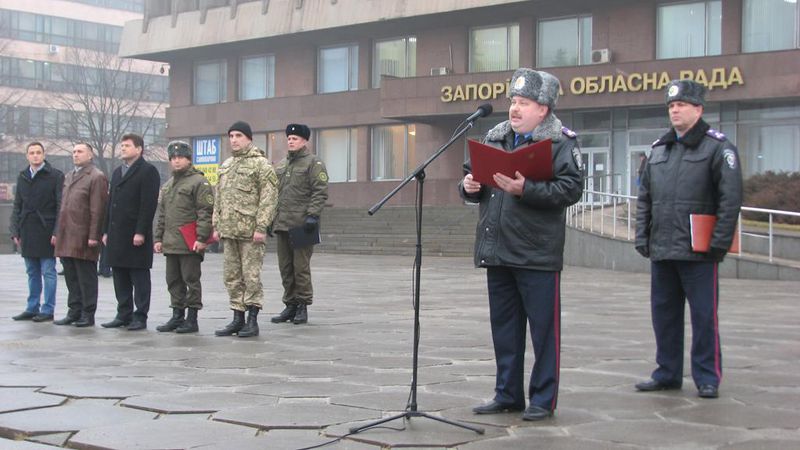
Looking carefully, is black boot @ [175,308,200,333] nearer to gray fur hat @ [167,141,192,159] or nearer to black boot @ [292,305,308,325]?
black boot @ [292,305,308,325]

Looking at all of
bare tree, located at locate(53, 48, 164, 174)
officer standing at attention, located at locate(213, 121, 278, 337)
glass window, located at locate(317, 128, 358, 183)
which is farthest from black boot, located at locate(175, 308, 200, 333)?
bare tree, located at locate(53, 48, 164, 174)

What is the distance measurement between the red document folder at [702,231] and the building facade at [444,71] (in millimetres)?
21386

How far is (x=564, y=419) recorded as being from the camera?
18.6ft

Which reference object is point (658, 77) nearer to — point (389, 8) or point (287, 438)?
point (389, 8)

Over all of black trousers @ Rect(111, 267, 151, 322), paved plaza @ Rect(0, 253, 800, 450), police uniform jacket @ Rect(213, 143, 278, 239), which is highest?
police uniform jacket @ Rect(213, 143, 278, 239)

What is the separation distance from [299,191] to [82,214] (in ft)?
7.23

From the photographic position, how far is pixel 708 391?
6293 mm

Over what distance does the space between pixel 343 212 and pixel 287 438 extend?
108ft

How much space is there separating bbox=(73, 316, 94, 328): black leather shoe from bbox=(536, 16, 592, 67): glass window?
94.9 ft

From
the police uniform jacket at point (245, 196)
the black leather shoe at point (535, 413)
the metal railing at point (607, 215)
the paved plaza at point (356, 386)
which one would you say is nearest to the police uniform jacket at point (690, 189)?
the paved plaza at point (356, 386)

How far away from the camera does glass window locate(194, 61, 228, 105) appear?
49344 millimetres

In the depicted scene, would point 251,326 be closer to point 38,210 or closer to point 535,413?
point 38,210

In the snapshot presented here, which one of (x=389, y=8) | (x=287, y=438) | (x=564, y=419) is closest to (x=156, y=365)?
(x=287, y=438)

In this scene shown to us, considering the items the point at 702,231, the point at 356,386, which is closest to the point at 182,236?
the point at 356,386
